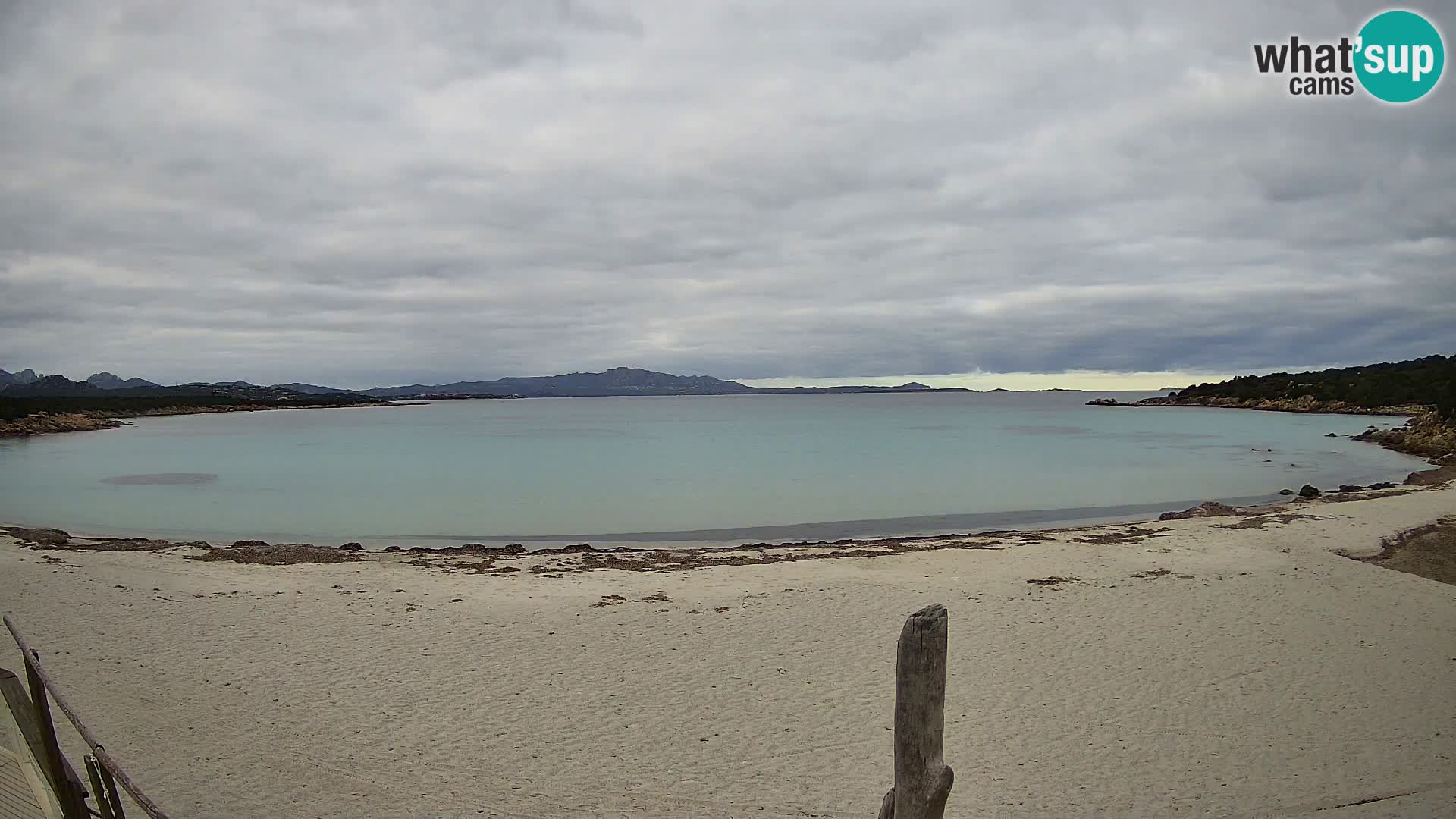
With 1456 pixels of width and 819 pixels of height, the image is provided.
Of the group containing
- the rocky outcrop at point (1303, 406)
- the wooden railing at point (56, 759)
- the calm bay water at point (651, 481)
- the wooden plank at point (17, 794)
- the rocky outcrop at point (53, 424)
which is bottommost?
the calm bay water at point (651, 481)

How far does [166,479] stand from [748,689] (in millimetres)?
36378

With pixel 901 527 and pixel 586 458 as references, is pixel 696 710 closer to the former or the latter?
pixel 901 527

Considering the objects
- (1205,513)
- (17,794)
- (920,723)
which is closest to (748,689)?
(920,723)

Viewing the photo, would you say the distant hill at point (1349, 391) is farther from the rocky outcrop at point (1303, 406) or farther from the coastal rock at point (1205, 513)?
the coastal rock at point (1205, 513)

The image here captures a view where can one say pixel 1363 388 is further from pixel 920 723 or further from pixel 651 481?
pixel 920 723

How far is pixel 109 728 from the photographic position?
6.49 meters

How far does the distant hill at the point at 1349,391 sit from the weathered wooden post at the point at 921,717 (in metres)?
48.5

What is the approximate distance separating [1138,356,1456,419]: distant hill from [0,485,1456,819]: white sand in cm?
4090

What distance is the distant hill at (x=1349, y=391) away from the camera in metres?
59.1

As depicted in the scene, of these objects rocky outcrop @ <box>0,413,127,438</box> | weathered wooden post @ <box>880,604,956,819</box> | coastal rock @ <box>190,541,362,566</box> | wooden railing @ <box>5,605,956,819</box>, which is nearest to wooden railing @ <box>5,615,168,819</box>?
wooden railing @ <box>5,605,956,819</box>

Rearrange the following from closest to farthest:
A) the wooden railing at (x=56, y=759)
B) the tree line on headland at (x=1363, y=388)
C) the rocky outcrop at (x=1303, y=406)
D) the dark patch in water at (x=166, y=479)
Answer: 1. the wooden railing at (x=56, y=759)
2. the dark patch in water at (x=166, y=479)
3. the tree line on headland at (x=1363, y=388)
4. the rocky outcrop at (x=1303, y=406)

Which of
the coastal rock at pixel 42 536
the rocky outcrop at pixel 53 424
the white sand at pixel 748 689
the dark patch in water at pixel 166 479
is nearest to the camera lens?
the white sand at pixel 748 689

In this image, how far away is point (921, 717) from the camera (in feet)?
10.6

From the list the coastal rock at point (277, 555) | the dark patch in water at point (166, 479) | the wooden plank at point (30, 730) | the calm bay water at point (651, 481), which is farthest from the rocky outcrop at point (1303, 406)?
the dark patch in water at point (166, 479)
